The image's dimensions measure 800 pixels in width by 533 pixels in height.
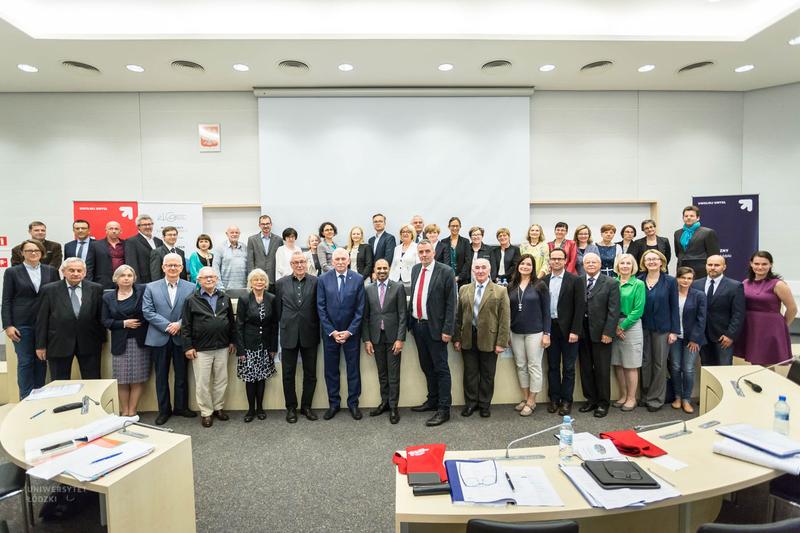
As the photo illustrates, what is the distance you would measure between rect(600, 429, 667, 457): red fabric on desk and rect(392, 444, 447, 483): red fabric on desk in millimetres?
906

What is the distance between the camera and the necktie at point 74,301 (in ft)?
12.1

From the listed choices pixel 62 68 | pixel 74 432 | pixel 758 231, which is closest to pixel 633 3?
→ pixel 758 231

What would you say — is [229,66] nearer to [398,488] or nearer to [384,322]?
[384,322]

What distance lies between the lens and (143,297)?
3.85 metres

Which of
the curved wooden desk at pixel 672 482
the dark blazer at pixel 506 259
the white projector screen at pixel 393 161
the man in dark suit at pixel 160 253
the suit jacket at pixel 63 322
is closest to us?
the curved wooden desk at pixel 672 482

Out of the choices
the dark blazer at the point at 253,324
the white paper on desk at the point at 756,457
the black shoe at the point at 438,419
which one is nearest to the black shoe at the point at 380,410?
the black shoe at the point at 438,419

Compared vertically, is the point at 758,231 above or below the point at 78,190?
below

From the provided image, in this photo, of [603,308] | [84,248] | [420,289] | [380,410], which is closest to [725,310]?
[603,308]

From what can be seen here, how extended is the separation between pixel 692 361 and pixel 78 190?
893 cm

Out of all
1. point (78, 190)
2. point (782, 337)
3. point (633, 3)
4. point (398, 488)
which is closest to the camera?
point (398, 488)

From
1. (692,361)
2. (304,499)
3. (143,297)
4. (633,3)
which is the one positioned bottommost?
(304,499)

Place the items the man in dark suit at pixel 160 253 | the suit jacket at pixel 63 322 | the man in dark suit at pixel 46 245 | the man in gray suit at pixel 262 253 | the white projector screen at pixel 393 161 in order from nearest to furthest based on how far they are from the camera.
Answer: the suit jacket at pixel 63 322
the man in dark suit at pixel 160 253
the man in dark suit at pixel 46 245
the man in gray suit at pixel 262 253
the white projector screen at pixel 393 161

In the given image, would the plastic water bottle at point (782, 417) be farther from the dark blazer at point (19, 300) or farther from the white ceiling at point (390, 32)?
the dark blazer at point (19, 300)

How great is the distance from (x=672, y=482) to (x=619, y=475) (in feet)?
0.73
